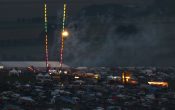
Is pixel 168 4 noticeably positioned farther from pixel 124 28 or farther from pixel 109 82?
pixel 109 82

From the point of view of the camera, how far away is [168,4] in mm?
24844

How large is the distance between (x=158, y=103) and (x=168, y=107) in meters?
0.49

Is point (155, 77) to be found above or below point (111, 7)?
below

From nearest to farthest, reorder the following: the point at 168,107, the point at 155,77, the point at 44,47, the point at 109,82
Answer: the point at 168,107, the point at 109,82, the point at 155,77, the point at 44,47

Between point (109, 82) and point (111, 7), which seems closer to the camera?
point (109, 82)

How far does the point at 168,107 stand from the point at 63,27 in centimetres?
888

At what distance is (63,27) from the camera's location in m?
23.3

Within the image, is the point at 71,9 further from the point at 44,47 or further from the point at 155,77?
the point at 155,77

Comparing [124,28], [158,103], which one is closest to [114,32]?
[124,28]

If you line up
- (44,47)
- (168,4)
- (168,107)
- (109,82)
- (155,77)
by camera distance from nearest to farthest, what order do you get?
(168,107) < (109,82) < (155,77) < (44,47) < (168,4)

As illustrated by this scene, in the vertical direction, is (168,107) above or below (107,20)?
below

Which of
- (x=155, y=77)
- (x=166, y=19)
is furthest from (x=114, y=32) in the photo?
(x=155, y=77)

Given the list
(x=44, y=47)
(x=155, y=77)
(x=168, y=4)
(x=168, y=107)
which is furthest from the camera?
(x=168, y=4)

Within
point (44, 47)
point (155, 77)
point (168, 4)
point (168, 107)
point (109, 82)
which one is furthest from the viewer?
point (168, 4)
